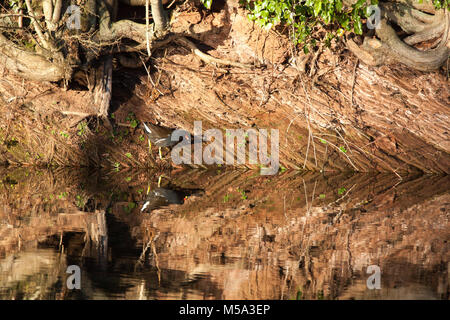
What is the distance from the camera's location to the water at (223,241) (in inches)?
150

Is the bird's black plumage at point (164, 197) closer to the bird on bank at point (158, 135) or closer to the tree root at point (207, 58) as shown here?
the bird on bank at point (158, 135)

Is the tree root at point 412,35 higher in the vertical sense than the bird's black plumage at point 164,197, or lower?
higher

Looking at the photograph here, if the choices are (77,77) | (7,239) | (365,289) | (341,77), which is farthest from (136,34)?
(365,289)

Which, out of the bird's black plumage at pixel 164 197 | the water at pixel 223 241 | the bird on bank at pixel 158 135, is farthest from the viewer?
the bird on bank at pixel 158 135

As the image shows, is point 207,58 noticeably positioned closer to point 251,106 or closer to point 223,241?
point 251,106

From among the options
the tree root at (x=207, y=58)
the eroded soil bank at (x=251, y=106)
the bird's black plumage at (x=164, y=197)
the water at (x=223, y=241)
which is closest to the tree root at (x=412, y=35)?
the eroded soil bank at (x=251, y=106)

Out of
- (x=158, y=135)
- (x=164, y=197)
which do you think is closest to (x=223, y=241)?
(x=164, y=197)

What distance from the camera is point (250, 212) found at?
21.5ft

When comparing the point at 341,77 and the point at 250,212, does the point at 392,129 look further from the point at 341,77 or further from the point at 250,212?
the point at 250,212

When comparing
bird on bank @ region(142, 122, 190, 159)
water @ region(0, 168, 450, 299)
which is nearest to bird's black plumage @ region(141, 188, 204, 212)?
water @ region(0, 168, 450, 299)

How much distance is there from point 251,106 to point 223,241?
20.7ft

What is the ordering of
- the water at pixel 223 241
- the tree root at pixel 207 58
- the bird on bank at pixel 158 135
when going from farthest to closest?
the bird on bank at pixel 158 135 → the tree root at pixel 207 58 → the water at pixel 223 241

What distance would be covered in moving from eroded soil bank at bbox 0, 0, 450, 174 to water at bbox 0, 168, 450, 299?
2089 millimetres

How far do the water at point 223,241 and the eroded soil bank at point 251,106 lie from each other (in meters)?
2.09
